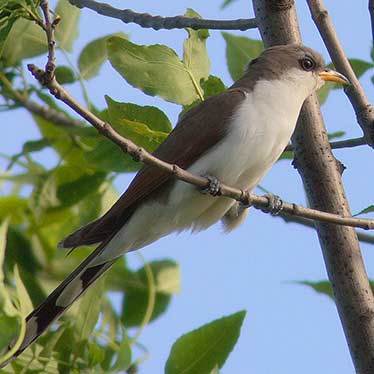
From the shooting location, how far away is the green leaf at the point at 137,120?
3980mm

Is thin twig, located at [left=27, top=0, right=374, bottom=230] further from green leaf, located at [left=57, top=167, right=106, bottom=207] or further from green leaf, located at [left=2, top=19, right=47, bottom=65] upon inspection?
green leaf, located at [left=2, top=19, right=47, bottom=65]

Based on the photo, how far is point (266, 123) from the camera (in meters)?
4.35

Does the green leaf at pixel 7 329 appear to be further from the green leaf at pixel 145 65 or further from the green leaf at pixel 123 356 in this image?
the green leaf at pixel 145 65

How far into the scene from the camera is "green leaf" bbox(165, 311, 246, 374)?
361 cm

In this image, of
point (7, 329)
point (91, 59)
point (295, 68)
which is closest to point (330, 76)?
point (295, 68)

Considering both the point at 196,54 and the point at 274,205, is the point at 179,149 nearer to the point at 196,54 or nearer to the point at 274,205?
the point at 196,54

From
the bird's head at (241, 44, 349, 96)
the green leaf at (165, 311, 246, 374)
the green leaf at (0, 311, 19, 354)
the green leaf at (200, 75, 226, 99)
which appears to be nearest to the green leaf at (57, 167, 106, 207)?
the green leaf at (200, 75, 226, 99)

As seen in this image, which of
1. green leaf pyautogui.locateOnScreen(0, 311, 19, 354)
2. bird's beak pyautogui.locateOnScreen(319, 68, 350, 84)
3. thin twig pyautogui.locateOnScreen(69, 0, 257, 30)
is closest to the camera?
green leaf pyautogui.locateOnScreen(0, 311, 19, 354)

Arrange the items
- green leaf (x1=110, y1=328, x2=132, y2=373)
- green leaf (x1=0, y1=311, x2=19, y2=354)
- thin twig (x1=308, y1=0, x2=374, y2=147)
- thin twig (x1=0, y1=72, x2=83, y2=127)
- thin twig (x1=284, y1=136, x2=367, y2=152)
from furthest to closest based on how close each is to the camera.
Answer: thin twig (x1=0, y1=72, x2=83, y2=127) → thin twig (x1=284, y1=136, x2=367, y2=152) → thin twig (x1=308, y1=0, x2=374, y2=147) → green leaf (x1=110, y1=328, x2=132, y2=373) → green leaf (x1=0, y1=311, x2=19, y2=354)

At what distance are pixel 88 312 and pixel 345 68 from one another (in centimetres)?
136

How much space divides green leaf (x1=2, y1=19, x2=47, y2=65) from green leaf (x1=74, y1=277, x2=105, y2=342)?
114cm

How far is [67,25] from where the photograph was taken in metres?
4.67

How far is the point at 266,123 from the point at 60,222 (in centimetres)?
116

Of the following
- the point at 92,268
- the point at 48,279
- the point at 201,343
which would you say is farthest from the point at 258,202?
the point at 48,279
